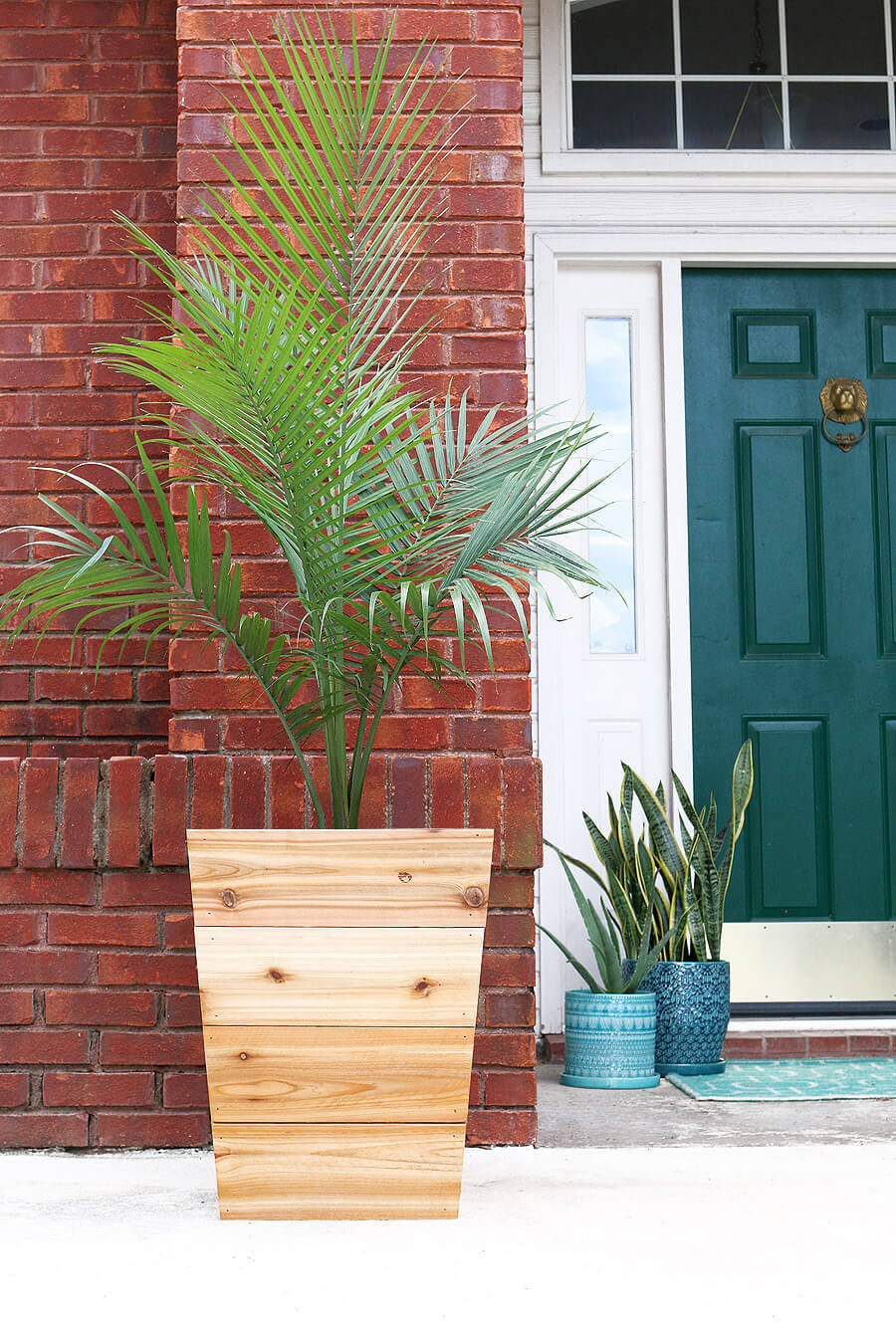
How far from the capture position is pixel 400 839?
1.86 m

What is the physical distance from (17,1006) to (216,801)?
53 cm

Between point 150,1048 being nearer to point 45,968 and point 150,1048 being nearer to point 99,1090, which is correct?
point 99,1090

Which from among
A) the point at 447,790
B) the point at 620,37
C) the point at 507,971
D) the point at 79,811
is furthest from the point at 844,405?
the point at 79,811

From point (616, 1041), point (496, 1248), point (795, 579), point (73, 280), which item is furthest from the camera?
point (795, 579)

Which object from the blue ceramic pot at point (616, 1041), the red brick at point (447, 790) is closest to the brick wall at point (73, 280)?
the red brick at point (447, 790)

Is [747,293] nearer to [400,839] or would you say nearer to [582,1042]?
[582,1042]

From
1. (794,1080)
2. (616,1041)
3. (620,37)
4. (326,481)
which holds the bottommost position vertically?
(794,1080)

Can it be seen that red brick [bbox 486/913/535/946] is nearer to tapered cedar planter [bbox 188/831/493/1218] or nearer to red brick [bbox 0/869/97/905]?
tapered cedar planter [bbox 188/831/493/1218]

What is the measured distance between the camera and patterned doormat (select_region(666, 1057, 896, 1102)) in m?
2.85

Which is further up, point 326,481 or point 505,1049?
point 326,481

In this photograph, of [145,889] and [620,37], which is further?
[620,37]

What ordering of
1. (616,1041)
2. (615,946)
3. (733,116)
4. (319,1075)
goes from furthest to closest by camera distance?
(733,116)
(615,946)
(616,1041)
(319,1075)

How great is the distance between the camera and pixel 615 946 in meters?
3.15

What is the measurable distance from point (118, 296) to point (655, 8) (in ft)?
6.39
